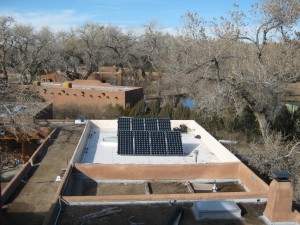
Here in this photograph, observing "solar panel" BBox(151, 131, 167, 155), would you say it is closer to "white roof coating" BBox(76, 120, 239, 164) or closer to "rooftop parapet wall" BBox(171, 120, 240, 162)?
"white roof coating" BBox(76, 120, 239, 164)

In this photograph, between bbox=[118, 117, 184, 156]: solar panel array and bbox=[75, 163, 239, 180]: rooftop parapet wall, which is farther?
bbox=[118, 117, 184, 156]: solar panel array

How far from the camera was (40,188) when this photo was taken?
10492 mm

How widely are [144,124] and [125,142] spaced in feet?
6.86

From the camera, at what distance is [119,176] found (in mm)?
11406

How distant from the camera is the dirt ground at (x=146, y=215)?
7.55 metres

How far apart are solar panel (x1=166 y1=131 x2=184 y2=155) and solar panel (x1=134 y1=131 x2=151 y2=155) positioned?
0.81m

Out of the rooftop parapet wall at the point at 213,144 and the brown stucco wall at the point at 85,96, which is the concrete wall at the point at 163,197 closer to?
the rooftop parapet wall at the point at 213,144

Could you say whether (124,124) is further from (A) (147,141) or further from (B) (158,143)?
(B) (158,143)

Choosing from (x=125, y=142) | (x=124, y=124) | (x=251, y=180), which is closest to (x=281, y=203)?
(x=251, y=180)

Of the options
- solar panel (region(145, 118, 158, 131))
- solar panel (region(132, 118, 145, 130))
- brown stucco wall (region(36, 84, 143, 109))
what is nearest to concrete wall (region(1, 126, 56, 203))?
solar panel (region(132, 118, 145, 130))

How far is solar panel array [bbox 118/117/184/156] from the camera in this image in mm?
13664

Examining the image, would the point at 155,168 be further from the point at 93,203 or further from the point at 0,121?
the point at 0,121

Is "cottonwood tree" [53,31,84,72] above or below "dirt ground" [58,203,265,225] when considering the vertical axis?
above

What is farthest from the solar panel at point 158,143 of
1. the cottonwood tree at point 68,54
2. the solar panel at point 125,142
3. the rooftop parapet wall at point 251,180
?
the cottonwood tree at point 68,54
